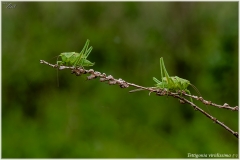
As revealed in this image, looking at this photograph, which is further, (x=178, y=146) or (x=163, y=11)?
(x=163, y=11)

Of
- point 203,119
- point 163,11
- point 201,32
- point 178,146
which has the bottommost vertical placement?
point 178,146

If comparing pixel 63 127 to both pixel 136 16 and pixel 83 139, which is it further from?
pixel 136 16

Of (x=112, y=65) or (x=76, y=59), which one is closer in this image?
(x=76, y=59)

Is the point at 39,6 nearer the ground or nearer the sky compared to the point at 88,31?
nearer the sky

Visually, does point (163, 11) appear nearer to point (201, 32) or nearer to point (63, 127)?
point (201, 32)

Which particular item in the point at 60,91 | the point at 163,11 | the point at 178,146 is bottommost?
the point at 178,146

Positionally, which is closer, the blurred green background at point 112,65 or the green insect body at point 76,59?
the green insect body at point 76,59

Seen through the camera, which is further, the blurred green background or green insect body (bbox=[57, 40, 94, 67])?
the blurred green background

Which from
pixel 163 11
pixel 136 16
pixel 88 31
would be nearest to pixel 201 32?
pixel 163 11

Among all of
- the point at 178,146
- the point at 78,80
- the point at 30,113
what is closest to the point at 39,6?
the point at 78,80
